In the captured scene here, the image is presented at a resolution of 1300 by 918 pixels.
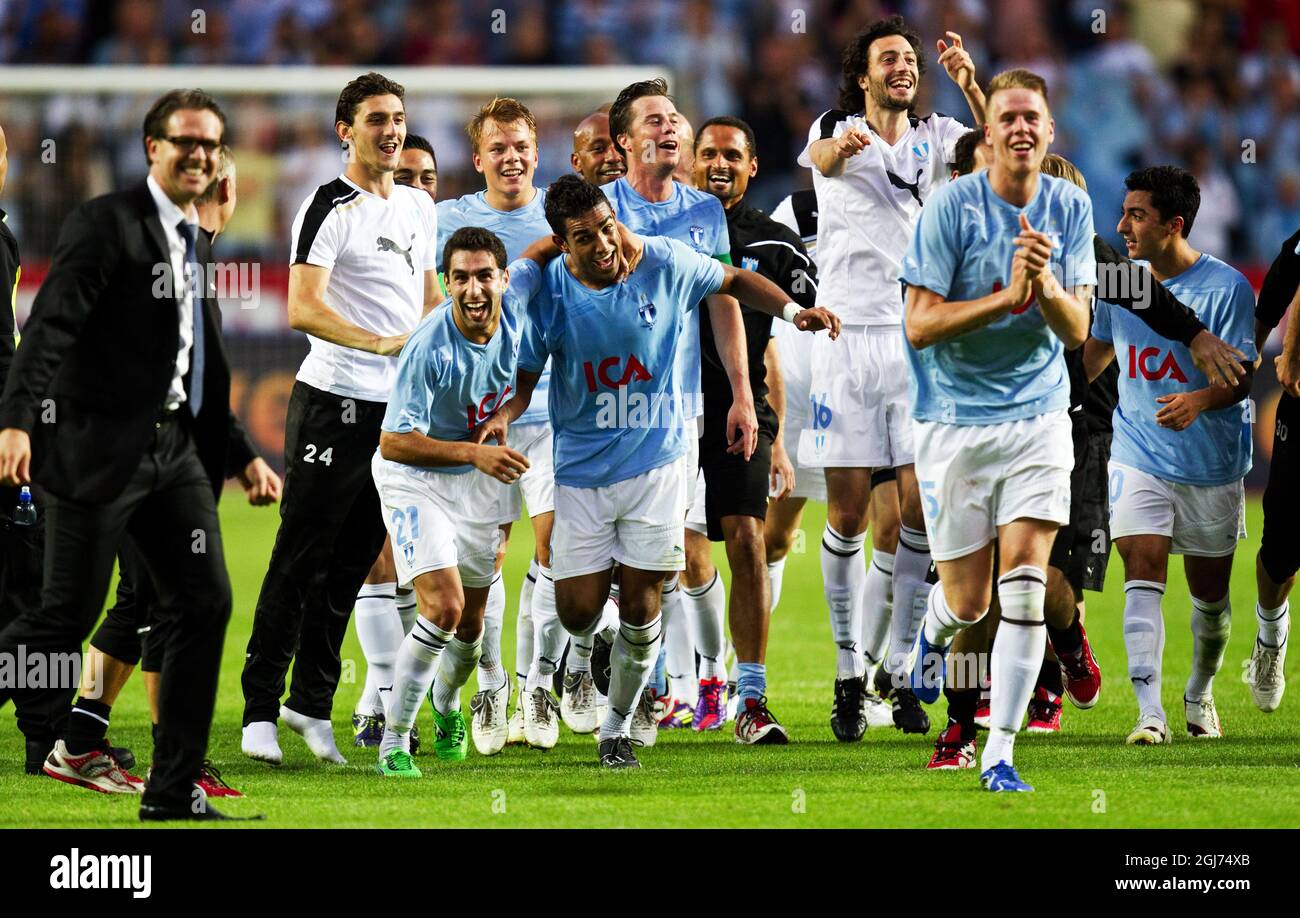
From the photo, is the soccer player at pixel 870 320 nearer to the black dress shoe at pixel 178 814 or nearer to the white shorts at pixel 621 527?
the white shorts at pixel 621 527

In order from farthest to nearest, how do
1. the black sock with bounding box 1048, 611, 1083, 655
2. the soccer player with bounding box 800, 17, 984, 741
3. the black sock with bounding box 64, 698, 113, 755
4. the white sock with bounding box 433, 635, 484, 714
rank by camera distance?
the soccer player with bounding box 800, 17, 984, 741
the black sock with bounding box 1048, 611, 1083, 655
the white sock with bounding box 433, 635, 484, 714
the black sock with bounding box 64, 698, 113, 755

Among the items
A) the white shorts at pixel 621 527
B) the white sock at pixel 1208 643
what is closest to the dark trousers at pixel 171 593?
the white shorts at pixel 621 527

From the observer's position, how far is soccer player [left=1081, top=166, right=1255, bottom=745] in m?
7.88

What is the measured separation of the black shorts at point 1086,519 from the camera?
8.02 m

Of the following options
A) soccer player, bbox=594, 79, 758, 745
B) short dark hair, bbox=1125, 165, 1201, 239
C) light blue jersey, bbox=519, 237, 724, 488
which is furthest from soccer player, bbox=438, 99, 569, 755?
short dark hair, bbox=1125, 165, 1201, 239

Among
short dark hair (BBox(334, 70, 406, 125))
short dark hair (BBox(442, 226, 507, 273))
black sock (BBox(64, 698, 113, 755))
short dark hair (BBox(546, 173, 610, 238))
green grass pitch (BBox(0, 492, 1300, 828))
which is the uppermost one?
short dark hair (BBox(334, 70, 406, 125))

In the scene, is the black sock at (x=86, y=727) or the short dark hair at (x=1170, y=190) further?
the short dark hair at (x=1170, y=190)

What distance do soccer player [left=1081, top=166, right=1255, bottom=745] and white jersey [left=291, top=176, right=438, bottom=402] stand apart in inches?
118

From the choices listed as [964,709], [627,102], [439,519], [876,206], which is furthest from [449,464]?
[876,206]

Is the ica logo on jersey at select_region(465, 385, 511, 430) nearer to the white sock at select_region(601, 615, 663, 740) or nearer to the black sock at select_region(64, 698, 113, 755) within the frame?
the white sock at select_region(601, 615, 663, 740)

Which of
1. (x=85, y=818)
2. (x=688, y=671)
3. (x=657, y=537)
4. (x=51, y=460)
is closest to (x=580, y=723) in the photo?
(x=688, y=671)

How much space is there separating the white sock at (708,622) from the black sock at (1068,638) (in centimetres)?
147

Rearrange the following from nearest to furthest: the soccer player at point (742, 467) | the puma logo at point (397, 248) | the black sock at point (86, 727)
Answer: the black sock at point (86, 727) → the puma logo at point (397, 248) → the soccer player at point (742, 467)

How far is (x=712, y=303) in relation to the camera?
7680mm
